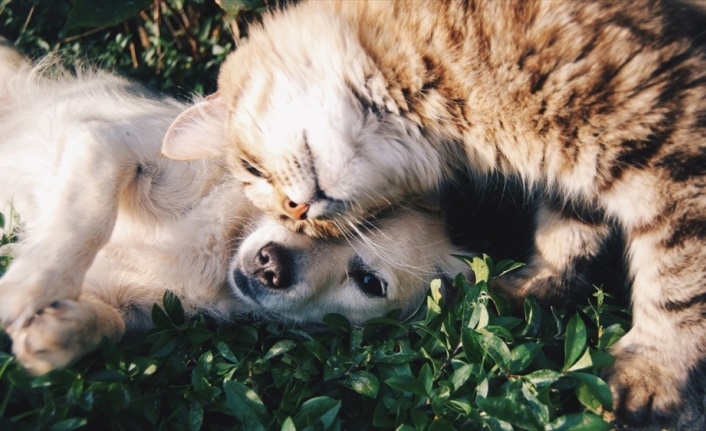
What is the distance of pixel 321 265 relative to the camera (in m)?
2.95

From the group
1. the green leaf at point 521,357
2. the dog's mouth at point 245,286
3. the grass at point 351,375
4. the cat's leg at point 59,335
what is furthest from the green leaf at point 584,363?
the cat's leg at point 59,335

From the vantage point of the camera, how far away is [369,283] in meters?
3.08

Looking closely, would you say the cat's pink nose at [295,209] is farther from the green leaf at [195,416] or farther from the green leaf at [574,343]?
the green leaf at [574,343]

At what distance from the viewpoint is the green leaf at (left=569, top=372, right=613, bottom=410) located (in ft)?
7.35

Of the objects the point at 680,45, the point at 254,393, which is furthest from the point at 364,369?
the point at 680,45

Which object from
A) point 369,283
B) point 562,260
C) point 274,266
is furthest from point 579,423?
point 274,266

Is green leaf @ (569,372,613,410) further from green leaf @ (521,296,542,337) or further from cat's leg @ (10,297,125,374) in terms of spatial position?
cat's leg @ (10,297,125,374)

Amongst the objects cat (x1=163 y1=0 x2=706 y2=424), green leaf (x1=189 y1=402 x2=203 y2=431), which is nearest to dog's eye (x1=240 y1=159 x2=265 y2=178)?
cat (x1=163 y1=0 x2=706 y2=424)

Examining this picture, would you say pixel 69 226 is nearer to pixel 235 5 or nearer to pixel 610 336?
pixel 235 5

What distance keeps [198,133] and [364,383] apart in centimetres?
127

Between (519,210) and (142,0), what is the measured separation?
2205 millimetres

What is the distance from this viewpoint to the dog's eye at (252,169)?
278 centimetres

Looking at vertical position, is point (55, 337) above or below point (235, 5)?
below

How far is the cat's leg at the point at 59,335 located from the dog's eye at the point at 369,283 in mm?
1051
